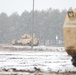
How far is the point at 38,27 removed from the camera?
94.5 meters

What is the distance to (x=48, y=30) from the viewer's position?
94188 millimetres

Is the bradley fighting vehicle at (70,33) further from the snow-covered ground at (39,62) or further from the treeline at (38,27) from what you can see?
the treeline at (38,27)

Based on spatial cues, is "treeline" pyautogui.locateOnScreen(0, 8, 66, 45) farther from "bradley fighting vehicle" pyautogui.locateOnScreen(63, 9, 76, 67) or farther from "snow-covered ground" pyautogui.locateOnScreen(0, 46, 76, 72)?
"bradley fighting vehicle" pyautogui.locateOnScreen(63, 9, 76, 67)

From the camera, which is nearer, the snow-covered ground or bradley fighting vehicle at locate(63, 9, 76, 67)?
bradley fighting vehicle at locate(63, 9, 76, 67)

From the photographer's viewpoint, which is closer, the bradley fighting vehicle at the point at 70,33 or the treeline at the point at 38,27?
the bradley fighting vehicle at the point at 70,33

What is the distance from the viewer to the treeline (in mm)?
93125

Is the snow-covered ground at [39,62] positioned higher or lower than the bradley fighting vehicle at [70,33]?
lower

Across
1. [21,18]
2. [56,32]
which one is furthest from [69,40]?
[21,18]

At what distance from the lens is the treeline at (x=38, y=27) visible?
93125 millimetres

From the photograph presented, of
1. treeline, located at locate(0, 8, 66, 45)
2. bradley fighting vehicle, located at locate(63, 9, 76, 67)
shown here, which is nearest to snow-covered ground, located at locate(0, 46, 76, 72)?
bradley fighting vehicle, located at locate(63, 9, 76, 67)

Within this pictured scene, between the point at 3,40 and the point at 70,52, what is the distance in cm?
8523

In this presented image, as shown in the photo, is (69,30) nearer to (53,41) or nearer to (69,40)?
(69,40)

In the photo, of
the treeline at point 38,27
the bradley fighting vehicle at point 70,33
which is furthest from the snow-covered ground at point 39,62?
the treeline at point 38,27

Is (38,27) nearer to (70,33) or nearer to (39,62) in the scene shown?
(39,62)
